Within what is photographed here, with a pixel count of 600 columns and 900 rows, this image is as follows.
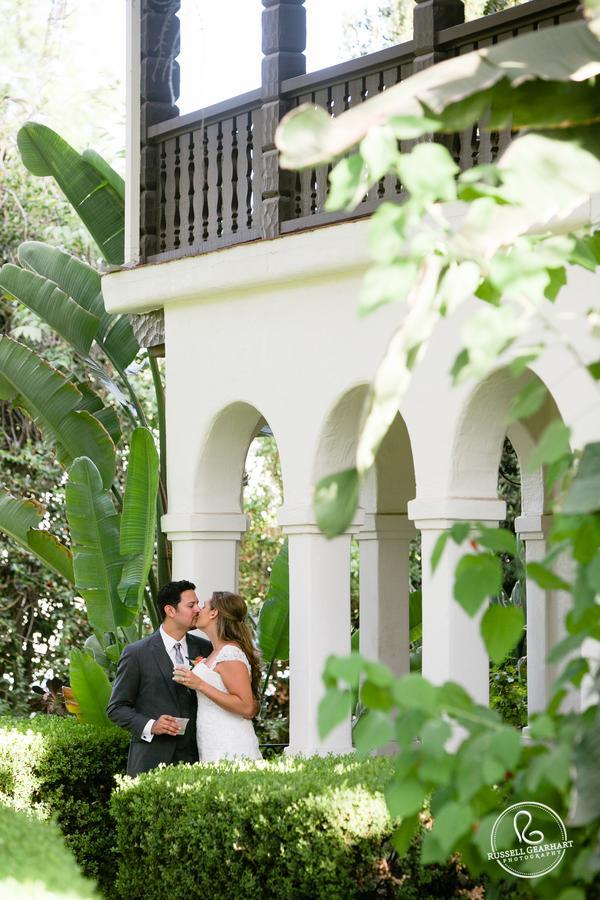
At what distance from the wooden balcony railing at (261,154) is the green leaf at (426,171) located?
206 inches

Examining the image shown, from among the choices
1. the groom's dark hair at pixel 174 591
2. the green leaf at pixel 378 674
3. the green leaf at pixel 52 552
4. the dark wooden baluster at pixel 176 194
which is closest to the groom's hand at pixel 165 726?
the groom's dark hair at pixel 174 591

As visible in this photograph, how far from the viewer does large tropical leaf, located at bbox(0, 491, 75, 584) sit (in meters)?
10.7

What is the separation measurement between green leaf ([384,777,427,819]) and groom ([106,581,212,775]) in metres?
5.41

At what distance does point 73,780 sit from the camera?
384 inches

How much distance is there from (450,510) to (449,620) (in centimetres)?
69

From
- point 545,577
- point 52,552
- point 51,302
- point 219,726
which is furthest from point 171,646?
point 545,577

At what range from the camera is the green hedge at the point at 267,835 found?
263 inches

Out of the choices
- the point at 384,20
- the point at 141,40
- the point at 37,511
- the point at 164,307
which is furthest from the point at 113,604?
the point at 384,20

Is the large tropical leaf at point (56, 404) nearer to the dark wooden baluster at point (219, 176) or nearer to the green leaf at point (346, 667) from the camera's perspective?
the dark wooden baluster at point (219, 176)

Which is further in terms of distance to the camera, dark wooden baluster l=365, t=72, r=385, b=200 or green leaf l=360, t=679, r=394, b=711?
dark wooden baluster l=365, t=72, r=385, b=200

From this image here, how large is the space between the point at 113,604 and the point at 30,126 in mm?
3917

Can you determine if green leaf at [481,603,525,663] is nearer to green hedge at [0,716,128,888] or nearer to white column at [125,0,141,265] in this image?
green hedge at [0,716,128,888]

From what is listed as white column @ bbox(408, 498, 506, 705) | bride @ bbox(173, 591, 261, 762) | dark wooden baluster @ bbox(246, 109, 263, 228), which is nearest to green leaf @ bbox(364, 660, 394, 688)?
white column @ bbox(408, 498, 506, 705)

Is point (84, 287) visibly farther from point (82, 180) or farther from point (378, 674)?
point (378, 674)
